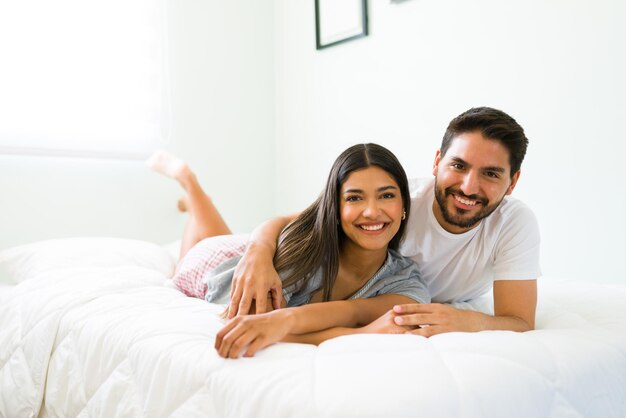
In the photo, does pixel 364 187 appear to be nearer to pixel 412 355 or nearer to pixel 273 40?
pixel 412 355

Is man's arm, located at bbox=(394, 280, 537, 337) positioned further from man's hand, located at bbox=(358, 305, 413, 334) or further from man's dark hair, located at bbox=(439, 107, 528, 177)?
man's dark hair, located at bbox=(439, 107, 528, 177)

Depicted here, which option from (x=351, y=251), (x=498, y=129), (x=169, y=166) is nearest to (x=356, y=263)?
(x=351, y=251)

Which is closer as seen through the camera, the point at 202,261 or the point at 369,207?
the point at 369,207

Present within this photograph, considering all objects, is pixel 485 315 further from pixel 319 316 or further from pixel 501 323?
pixel 319 316

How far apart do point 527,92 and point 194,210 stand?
4.09ft

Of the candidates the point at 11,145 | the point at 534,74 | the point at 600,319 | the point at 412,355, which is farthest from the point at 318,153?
the point at 412,355

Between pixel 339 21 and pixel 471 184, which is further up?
Answer: pixel 339 21

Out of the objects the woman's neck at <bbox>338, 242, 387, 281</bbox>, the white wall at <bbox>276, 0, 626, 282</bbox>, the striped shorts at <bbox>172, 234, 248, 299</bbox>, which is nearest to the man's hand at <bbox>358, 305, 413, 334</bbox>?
the woman's neck at <bbox>338, 242, 387, 281</bbox>

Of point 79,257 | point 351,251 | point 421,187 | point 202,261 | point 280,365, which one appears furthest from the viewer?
point 79,257

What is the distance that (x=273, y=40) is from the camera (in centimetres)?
281

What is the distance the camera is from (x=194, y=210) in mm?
1993

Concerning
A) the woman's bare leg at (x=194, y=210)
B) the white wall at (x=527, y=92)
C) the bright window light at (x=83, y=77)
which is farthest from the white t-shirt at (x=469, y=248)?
the bright window light at (x=83, y=77)

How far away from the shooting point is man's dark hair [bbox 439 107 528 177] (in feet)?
3.85

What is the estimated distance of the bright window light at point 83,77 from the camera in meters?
1.96
